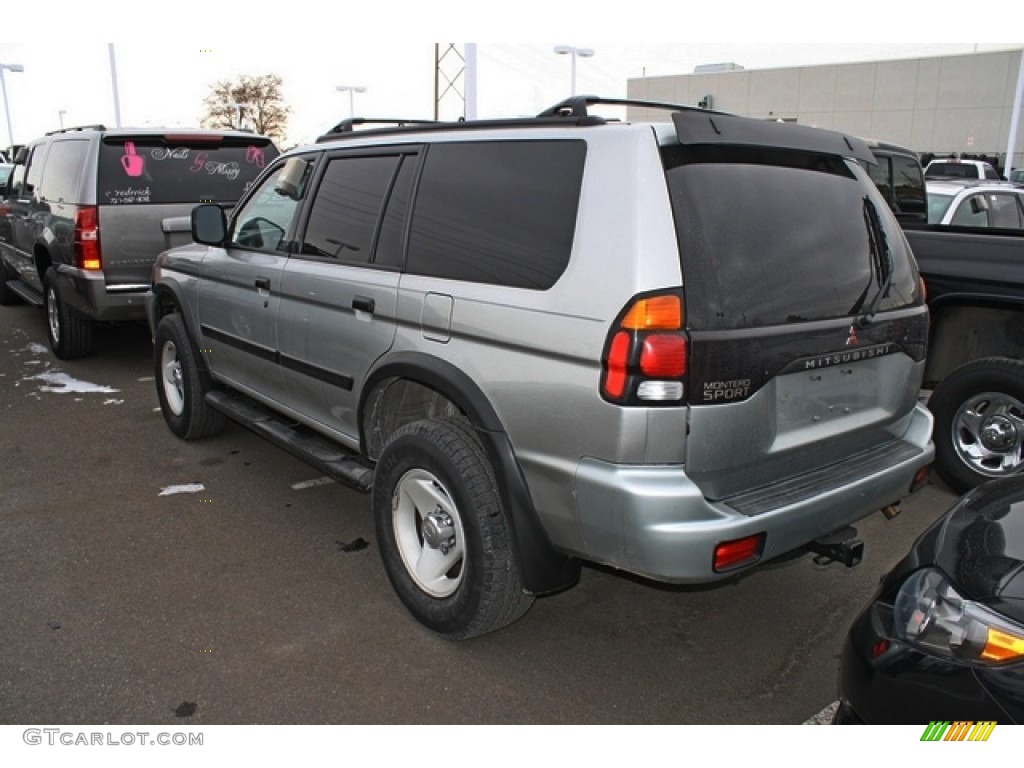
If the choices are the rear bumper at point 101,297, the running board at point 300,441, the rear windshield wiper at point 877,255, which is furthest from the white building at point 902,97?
the rear windshield wiper at point 877,255

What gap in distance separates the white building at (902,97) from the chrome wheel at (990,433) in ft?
150

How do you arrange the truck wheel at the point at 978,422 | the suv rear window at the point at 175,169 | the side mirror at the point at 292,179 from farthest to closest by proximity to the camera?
the suv rear window at the point at 175,169
the truck wheel at the point at 978,422
the side mirror at the point at 292,179

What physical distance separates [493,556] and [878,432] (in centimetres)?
162

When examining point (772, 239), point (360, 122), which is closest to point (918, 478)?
point (772, 239)

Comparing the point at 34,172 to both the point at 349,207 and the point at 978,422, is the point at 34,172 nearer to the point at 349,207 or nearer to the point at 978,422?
the point at 349,207

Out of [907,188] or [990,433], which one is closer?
[990,433]

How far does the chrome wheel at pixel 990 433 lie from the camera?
477 cm

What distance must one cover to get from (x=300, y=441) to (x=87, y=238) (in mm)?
4044

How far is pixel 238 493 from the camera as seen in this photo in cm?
484

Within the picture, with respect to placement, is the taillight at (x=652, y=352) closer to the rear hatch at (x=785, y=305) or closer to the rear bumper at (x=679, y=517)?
the rear hatch at (x=785, y=305)

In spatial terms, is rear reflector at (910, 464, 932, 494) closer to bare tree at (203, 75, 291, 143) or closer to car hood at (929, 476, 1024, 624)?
car hood at (929, 476, 1024, 624)

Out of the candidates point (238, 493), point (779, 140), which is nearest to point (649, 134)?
point (779, 140)

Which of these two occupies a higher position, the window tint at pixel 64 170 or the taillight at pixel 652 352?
the window tint at pixel 64 170

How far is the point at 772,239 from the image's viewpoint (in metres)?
2.79
